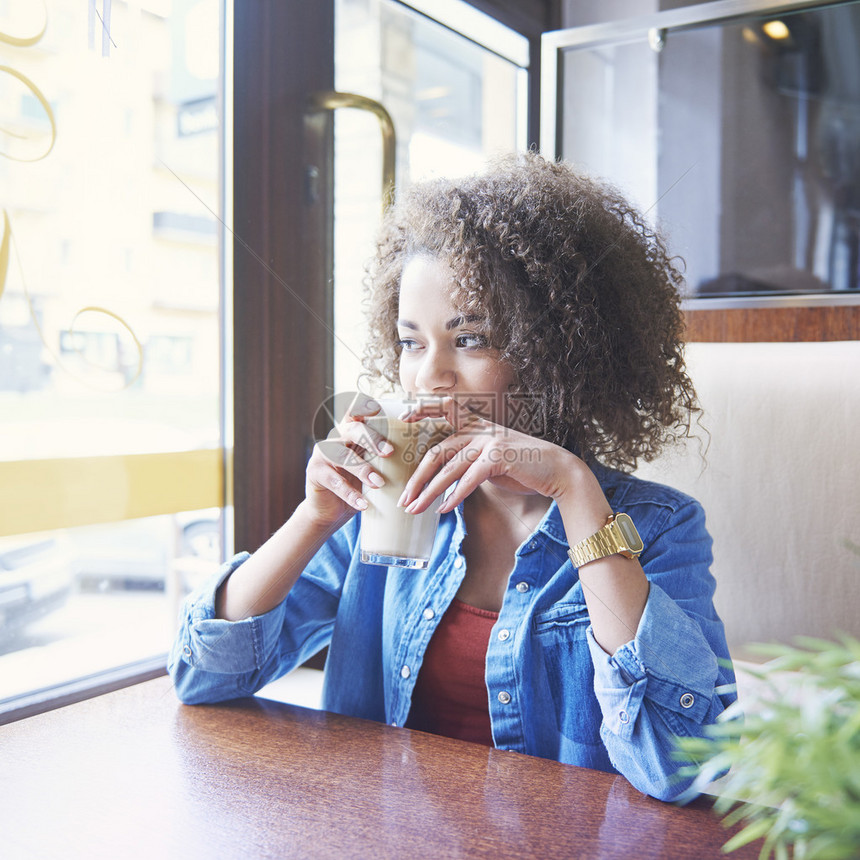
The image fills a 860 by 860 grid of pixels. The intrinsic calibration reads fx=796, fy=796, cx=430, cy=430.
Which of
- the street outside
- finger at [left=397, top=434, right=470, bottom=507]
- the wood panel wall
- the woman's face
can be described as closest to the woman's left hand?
finger at [left=397, top=434, right=470, bottom=507]

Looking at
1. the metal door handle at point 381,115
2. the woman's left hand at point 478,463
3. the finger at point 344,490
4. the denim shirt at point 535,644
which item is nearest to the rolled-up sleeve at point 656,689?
the denim shirt at point 535,644

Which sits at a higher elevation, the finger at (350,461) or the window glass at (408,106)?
the window glass at (408,106)

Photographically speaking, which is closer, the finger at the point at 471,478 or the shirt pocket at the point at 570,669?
the finger at the point at 471,478

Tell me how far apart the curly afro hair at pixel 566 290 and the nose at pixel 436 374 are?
0.07 m

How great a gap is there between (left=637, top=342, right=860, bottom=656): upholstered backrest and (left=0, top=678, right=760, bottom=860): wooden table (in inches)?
23.5

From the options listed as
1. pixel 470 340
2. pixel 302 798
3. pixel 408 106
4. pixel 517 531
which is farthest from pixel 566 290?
pixel 408 106

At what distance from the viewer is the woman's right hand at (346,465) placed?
92 cm

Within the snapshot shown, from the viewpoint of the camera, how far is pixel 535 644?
41.3 inches

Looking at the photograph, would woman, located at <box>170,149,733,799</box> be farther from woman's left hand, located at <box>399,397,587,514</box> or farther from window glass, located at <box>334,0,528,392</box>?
window glass, located at <box>334,0,528,392</box>

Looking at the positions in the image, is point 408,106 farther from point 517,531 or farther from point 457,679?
point 457,679

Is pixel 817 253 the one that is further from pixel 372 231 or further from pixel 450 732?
pixel 450 732

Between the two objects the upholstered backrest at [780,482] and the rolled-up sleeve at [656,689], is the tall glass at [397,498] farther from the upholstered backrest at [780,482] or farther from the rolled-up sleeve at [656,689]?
the upholstered backrest at [780,482]

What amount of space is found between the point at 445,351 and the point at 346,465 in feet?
0.76

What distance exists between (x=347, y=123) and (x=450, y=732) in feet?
3.61
